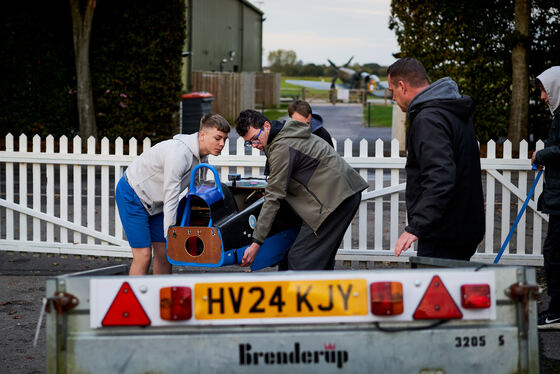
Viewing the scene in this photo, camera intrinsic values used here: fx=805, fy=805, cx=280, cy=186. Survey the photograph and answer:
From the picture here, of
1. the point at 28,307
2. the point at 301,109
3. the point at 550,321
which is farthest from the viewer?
the point at 301,109

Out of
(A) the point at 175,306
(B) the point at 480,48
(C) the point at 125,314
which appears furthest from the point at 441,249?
(B) the point at 480,48

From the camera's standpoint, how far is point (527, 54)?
16.3 metres

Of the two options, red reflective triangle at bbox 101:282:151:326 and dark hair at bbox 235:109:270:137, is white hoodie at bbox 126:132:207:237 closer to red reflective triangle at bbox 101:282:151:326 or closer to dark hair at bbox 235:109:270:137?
dark hair at bbox 235:109:270:137

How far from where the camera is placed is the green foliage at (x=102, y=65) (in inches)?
693

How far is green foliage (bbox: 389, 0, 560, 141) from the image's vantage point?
16645mm

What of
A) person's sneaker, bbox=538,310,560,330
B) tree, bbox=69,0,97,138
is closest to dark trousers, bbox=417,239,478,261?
person's sneaker, bbox=538,310,560,330

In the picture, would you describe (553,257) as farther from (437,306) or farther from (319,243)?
(437,306)

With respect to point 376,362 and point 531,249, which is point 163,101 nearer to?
point 531,249

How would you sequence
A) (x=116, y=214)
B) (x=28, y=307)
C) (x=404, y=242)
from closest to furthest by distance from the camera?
1. (x=404, y=242)
2. (x=28, y=307)
3. (x=116, y=214)

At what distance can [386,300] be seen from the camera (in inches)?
121

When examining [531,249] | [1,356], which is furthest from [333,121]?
[1,356]

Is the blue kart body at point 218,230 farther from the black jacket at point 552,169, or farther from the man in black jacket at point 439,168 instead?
the black jacket at point 552,169

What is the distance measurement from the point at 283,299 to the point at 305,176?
201 centimetres

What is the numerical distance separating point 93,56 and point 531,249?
11.7 meters
